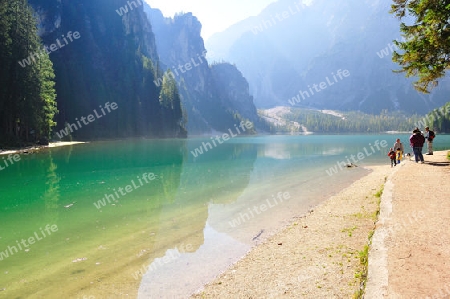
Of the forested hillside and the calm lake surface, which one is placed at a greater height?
the forested hillside

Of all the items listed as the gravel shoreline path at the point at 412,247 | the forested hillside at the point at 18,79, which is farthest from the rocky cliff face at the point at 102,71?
the gravel shoreline path at the point at 412,247

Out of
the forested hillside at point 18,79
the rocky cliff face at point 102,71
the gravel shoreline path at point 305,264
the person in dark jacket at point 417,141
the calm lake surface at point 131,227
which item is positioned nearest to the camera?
the gravel shoreline path at point 305,264

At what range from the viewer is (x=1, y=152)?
4909 cm

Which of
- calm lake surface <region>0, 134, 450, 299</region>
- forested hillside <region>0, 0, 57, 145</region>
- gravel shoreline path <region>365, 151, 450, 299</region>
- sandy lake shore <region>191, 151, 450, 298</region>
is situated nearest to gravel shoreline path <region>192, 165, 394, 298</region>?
sandy lake shore <region>191, 151, 450, 298</region>

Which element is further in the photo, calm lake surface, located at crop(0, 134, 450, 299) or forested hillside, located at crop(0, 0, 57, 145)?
forested hillside, located at crop(0, 0, 57, 145)

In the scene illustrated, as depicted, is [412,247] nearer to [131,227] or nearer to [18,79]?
[131,227]

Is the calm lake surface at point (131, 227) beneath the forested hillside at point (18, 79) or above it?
beneath

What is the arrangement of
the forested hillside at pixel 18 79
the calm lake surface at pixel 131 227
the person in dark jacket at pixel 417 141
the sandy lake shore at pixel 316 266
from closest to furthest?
1. the sandy lake shore at pixel 316 266
2. the calm lake surface at pixel 131 227
3. the person in dark jacket at pixel 417 141
4. the forested hillside at pixel 18 79

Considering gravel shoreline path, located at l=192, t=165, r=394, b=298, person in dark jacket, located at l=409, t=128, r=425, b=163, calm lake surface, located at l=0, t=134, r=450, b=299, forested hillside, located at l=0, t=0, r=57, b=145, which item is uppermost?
forested hillside, located at l=0, t=0, r=57, b=145

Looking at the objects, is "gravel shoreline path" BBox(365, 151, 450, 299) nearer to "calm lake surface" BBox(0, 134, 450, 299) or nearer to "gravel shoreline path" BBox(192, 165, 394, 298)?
"gravel shoreline path" BBox(192, 165, 394, 298)

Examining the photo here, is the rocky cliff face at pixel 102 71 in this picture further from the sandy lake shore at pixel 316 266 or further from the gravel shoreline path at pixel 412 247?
the gravel shoreline path at pixel 412 247

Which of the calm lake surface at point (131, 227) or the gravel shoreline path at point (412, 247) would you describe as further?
the calm lake surface at point (131, 227)

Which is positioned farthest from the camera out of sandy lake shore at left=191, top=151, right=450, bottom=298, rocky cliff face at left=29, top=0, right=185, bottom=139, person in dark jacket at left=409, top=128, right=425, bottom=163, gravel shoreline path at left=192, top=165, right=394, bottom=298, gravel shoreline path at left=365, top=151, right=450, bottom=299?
rocky cliff face at left=29, top=0, right=185, bottom=139

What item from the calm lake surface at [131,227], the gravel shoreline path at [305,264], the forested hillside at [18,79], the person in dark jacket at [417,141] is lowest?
the person in dark jacket at [417,141]
